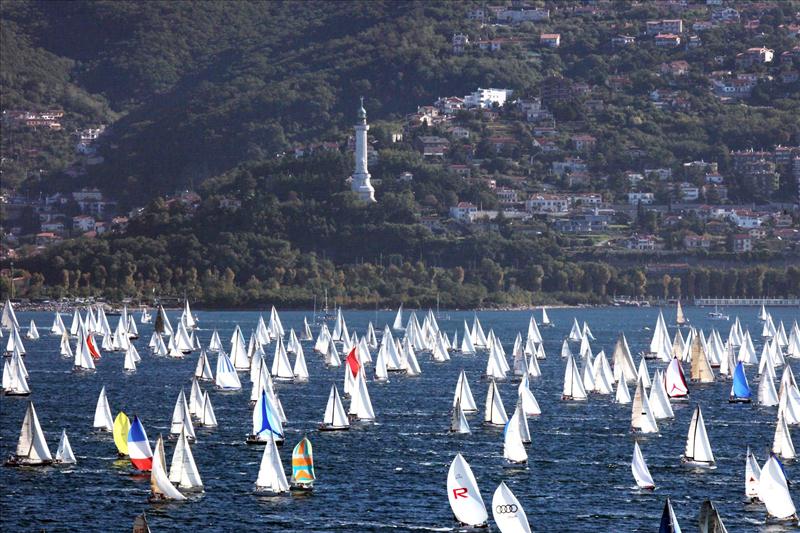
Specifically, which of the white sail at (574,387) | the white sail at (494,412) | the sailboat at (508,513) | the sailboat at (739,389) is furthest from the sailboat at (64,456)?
the sailboat at (739,389)

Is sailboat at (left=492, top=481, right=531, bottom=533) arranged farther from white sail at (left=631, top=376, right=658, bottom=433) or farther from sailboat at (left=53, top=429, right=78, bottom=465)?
white sail at (left=631, top=376, right=658, bottom=433)

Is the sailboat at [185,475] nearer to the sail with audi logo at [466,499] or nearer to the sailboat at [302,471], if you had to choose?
the sailboat at [302,471]

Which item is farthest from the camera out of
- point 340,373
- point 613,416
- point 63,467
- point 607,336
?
point 607,336

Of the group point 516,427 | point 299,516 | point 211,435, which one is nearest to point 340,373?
point 211,435

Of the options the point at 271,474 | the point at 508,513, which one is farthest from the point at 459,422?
the point at 508,513

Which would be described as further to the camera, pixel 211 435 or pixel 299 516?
pixel 211 435

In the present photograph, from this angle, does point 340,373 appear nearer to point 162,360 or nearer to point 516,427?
point 162,360
